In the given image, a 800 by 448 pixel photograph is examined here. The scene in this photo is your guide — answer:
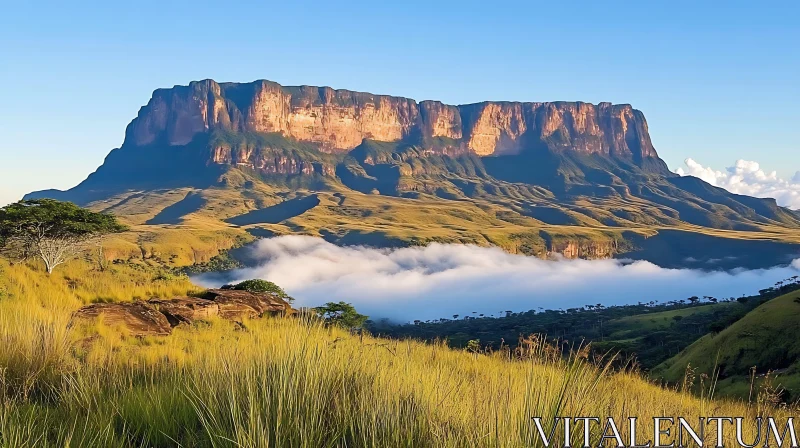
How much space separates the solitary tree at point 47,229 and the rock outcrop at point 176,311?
18.5 feet

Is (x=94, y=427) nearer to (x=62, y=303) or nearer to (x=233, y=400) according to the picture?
(x=233, y=400)

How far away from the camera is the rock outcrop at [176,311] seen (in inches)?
424

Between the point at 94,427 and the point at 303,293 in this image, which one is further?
the point at 303,293

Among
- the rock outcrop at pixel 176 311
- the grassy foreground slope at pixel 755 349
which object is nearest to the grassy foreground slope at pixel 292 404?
the rock outcrop at pixel 176 311

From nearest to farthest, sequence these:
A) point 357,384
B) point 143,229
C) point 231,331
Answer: point 357,384
point 231,331
point 143,229

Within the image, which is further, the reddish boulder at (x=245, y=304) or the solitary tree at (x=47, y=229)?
the solitary tree at (x=47, y=229)

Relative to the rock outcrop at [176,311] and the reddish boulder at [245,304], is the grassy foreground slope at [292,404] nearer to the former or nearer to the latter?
the rock outcrop at [176,311]

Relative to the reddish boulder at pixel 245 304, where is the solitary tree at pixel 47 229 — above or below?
above

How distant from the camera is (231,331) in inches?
450

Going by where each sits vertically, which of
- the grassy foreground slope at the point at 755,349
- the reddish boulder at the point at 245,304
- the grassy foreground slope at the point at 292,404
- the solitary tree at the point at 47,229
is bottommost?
the grassy foreground slope at the point at 755,349

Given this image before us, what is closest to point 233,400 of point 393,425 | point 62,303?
point 393,425

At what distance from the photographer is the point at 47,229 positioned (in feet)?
57.9

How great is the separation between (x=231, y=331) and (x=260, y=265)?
6195 inches

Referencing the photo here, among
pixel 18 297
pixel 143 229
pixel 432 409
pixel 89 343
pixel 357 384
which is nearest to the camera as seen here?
pixel 432 409
